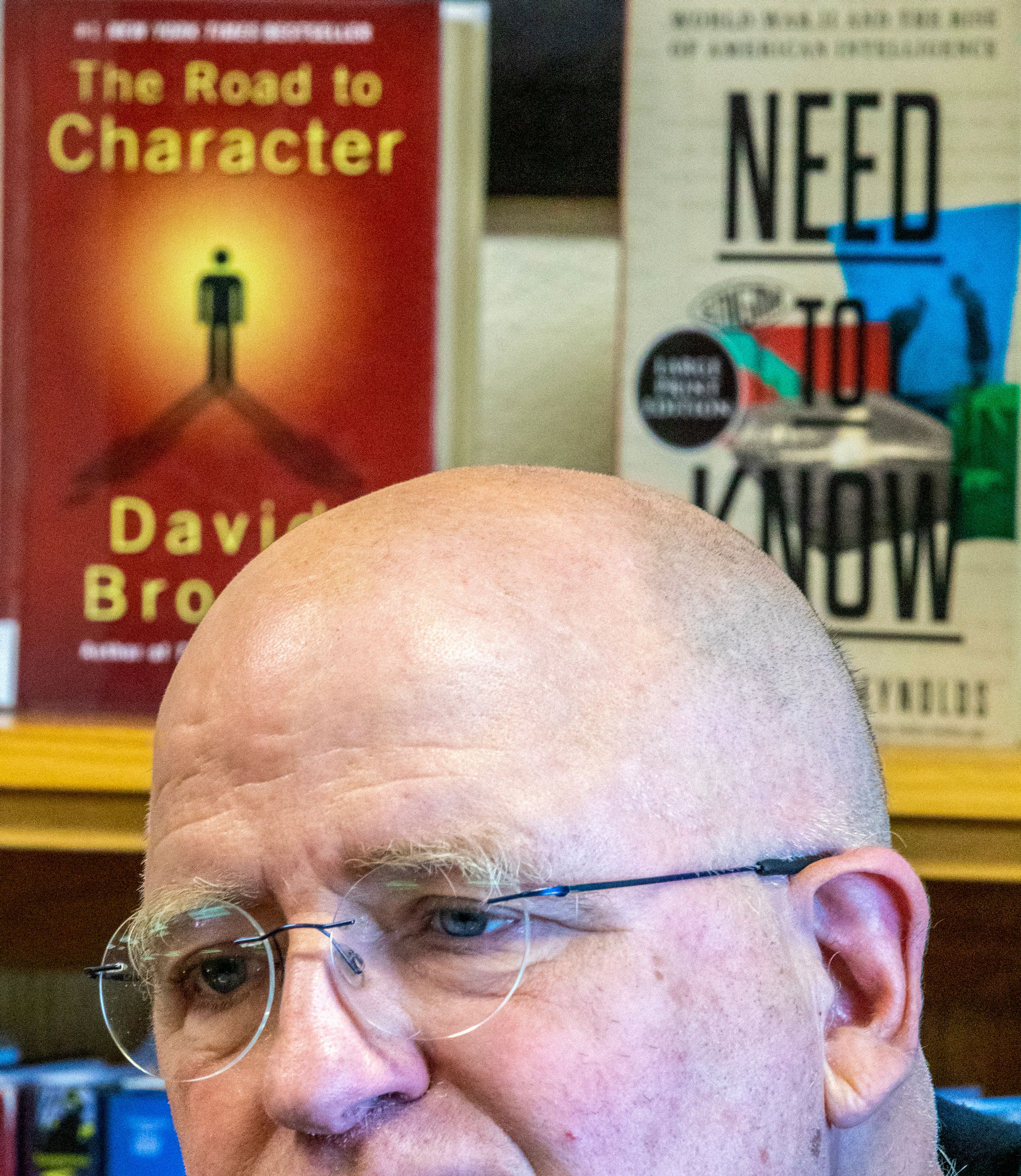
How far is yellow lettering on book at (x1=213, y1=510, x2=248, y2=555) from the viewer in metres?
1.29

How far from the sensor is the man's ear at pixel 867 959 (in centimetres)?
87

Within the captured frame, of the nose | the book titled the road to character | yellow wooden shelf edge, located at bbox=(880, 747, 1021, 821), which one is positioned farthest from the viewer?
the book titled the road to character

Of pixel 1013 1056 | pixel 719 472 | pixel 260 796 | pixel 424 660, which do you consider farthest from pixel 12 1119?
pixel 1013 1056

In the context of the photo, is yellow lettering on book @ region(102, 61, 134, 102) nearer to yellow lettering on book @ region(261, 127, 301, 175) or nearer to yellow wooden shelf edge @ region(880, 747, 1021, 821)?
yellow lettering on book @ region(261, 127, 301, 175)

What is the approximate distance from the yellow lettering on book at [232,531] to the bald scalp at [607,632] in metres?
0.29

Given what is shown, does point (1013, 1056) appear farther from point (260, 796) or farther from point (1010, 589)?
point (260, 796)

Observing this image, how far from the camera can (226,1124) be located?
85 cm

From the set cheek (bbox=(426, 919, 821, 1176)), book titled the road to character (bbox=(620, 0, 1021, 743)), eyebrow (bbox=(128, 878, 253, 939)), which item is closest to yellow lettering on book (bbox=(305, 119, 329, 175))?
book titled the road to character (bbox=(620, 0, 1021, 743))

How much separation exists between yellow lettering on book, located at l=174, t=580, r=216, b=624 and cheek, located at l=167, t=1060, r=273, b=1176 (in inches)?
19.9

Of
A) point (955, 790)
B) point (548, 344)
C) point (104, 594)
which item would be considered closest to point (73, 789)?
point (104, 594)

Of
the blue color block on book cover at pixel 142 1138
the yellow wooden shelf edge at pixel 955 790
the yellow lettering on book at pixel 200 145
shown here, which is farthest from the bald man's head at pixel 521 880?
the yellow lettering on book at pixel 200 145

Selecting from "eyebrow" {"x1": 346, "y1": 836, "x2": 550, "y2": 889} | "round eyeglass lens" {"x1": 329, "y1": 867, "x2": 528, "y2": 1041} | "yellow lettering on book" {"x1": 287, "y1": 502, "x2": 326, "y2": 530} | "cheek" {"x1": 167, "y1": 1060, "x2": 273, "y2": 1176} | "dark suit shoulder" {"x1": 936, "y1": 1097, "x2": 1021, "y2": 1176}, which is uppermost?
"yellow lettering on book" {"x1": 287, "y1": 502, "x2": 326, "y2": 530}

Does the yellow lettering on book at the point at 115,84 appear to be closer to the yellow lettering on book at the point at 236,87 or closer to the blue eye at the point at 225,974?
the yellow lettering on book at the point at 236,87

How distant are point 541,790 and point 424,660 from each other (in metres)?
0.11
